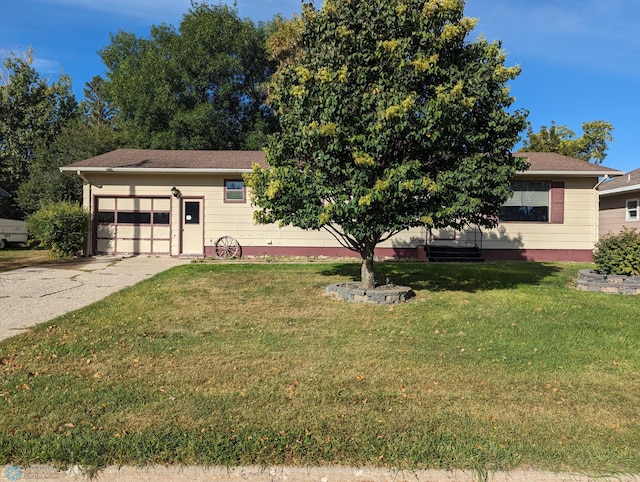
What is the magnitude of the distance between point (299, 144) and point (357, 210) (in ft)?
4.91

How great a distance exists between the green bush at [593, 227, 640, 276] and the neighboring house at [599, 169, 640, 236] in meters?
7.85

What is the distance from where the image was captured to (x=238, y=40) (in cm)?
2319

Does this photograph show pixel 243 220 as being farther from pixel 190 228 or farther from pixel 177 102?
pixel 177 102

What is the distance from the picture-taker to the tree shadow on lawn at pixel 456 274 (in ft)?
29.1

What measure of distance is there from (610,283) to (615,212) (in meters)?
10.4

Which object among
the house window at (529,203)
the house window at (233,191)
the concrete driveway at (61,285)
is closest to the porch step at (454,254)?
the house window at (529,203)

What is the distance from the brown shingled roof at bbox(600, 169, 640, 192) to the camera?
1513 centimetres

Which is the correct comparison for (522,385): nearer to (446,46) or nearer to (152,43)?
(446,46)

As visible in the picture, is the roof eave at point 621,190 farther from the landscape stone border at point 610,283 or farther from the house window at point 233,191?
the house window at point 233,191

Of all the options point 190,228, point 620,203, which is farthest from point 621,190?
point 190,228

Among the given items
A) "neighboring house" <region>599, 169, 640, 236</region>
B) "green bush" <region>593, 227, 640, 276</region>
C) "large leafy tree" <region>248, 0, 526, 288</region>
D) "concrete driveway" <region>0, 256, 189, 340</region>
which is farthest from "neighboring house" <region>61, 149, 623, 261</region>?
"large leafy tree" <region>248, 0, 526, 288</region>

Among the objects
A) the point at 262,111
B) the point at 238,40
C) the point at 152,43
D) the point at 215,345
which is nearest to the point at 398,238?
the point at 215,345

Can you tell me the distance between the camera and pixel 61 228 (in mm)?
12812

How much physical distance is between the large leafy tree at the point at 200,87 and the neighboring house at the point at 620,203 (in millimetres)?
14818
